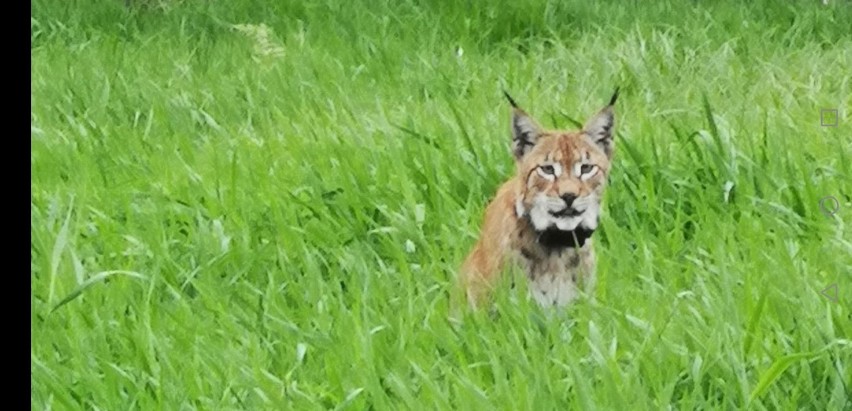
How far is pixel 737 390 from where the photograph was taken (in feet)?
8.22

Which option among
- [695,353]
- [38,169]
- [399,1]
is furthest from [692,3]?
[695,353]

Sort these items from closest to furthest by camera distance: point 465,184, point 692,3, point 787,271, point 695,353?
1. point 695,353
2. point 787,271
3. point 465,184
4. point 692,3

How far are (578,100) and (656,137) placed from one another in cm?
31

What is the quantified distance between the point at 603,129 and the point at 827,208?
0.93 m

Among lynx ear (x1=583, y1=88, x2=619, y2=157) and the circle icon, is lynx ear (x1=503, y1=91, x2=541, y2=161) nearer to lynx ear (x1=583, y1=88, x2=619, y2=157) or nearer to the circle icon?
lynx ear (x1=583, y1=88, x2=619, y2=157)

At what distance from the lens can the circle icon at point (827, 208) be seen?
9.75 feet

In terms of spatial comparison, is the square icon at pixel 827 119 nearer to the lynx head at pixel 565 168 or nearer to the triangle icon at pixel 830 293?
the triangle icon at pixel 830 293

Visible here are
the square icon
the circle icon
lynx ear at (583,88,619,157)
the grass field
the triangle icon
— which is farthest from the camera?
the square icon

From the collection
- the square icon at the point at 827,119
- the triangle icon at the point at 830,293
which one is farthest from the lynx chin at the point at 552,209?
the square icon at the point at 827,119

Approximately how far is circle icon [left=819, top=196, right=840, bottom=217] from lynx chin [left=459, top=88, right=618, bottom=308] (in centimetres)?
71

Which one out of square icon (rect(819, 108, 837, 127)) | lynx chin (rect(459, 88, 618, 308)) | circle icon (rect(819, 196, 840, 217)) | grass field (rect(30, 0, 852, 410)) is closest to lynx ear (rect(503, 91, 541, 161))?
lynx chin (rect(459, 88, 618, 308))

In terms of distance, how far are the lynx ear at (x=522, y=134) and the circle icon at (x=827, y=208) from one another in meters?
0.91

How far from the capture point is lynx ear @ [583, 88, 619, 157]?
7.28 feet
